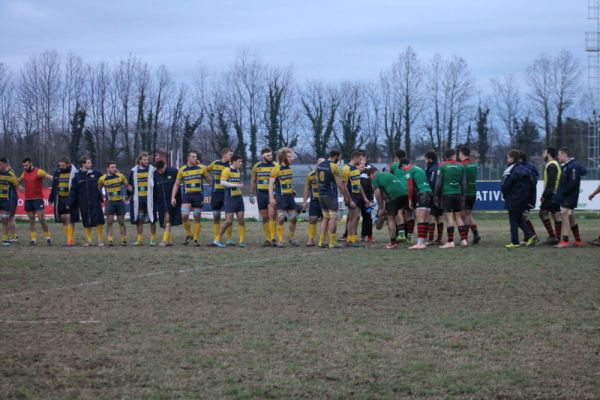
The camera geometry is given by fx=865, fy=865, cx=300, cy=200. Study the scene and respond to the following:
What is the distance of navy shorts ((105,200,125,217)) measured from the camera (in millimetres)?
19781

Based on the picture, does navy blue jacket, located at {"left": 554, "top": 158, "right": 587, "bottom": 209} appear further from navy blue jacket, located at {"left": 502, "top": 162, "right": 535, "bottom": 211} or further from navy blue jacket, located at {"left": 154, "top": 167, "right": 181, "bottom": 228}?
navy blue jacket, located at {"left": 154, "top": 167, "right": 181, "bottom": 228}

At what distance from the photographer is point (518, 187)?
58.7 ft

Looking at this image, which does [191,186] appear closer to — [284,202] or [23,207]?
[284,202]

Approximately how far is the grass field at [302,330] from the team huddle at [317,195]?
327 centimetres

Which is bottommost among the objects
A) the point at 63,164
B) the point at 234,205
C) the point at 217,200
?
the point at 234,205

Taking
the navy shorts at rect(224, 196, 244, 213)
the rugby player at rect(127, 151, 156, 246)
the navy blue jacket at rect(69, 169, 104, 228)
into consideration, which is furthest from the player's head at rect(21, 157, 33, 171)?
the navy shorts at rect(224, 196, 244, 213)

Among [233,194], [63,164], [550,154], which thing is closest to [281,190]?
[233,194]

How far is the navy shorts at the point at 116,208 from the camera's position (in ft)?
64.9

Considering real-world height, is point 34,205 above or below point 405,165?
below

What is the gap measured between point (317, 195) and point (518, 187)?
4.28 m

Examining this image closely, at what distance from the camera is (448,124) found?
6206 cm

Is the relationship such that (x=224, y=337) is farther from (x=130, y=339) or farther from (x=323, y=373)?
(x=323, y=373)

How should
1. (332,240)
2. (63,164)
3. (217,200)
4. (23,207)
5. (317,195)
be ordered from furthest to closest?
(23,207) < (63,164) < (217,200) < (317,195) < (332,240)

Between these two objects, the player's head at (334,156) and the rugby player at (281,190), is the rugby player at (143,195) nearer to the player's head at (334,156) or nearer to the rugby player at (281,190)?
the rugby player at (281,190)
